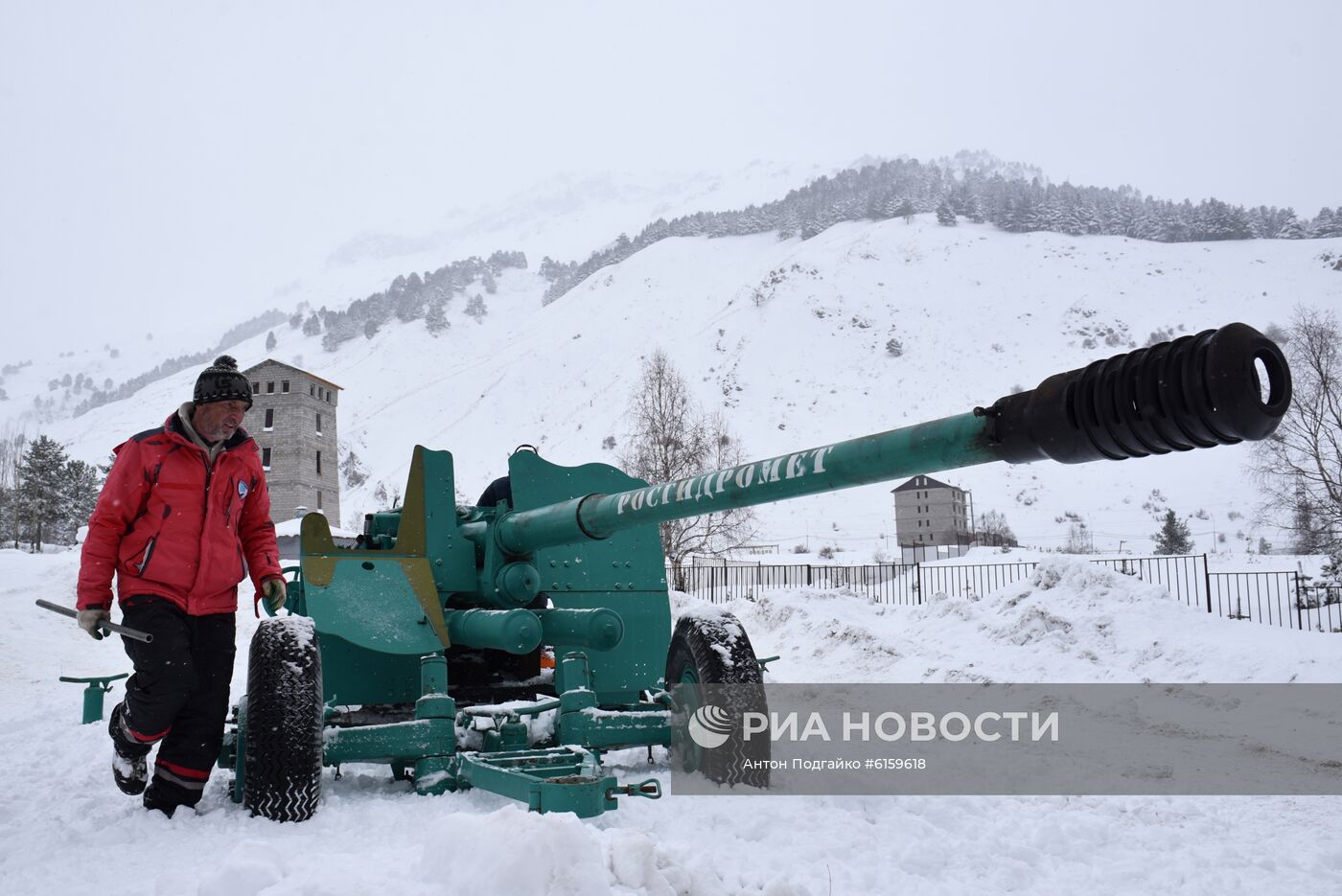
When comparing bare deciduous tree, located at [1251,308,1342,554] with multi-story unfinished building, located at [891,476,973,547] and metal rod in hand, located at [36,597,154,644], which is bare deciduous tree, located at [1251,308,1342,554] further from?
metal rod in hand, located at [36,597,154,644]

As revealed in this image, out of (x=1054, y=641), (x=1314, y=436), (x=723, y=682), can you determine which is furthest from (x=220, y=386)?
(x=1314, y=436)

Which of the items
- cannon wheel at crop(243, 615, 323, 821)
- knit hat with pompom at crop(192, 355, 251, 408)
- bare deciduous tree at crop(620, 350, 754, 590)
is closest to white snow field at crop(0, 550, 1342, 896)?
cannon wheel at crop(243, 615, 323, 821)

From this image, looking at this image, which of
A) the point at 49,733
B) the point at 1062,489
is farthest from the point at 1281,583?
the point at 1062,489

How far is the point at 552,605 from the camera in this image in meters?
6.02

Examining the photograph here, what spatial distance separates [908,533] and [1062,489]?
11.2 m

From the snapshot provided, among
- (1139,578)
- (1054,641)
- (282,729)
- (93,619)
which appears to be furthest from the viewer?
(1139,578)

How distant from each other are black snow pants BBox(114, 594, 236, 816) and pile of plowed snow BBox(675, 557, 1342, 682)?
437 cm

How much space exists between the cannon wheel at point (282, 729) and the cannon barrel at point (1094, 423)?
1997mm

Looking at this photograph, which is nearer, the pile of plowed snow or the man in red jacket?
the man in red jacket

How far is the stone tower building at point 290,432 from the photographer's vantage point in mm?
47562

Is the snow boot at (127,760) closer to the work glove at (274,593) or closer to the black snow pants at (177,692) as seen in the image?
the black snow pants at (177,692)

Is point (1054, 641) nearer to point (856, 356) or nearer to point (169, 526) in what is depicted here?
point (169, 526)

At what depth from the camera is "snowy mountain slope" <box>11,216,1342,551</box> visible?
52.3 metres

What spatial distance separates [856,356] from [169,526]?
66218 millimetres
